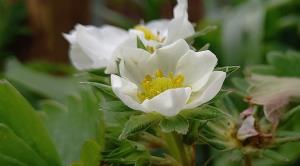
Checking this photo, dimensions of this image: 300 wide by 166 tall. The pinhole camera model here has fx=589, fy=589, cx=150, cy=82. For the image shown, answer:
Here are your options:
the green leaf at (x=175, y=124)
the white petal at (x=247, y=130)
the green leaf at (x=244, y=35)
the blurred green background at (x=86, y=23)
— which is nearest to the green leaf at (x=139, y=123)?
the green leaf at (x=175, y=124)

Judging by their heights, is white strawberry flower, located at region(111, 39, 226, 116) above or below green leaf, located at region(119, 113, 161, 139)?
above

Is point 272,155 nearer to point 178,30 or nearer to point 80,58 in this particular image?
point 178,30

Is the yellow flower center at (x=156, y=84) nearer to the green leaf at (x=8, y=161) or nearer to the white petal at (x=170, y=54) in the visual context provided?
the white petal at (x=170, y=54)

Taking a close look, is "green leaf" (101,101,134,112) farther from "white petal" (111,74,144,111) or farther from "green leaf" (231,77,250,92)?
"green leaf" (231,77,250,92)

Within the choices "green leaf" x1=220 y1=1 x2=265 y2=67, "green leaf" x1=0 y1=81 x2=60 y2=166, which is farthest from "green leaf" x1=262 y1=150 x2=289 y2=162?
"green leaf" x1=220 y1=1 x2=265 y2=67

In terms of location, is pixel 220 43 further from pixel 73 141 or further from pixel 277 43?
pixel 73 141

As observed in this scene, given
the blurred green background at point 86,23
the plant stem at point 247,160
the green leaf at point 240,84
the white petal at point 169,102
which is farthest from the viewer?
the blurred green background at point 86,23
